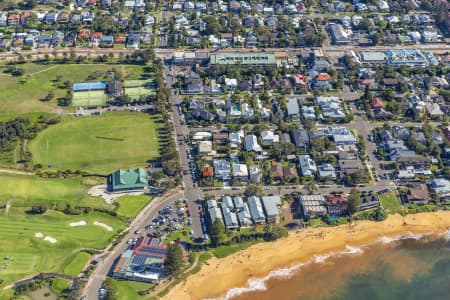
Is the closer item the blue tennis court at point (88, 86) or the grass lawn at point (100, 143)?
the grass lawn at point (100, 143)

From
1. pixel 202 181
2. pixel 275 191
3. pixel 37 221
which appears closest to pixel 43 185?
pixel 37 221

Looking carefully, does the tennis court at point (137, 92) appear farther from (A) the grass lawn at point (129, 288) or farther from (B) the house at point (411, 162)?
(B) the house at point (411, 162)

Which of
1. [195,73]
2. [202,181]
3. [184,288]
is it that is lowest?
[184,288]

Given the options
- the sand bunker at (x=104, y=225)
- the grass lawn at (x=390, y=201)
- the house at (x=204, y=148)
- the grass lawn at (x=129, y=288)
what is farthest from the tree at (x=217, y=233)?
the grass lawn at (x=390, y=201)

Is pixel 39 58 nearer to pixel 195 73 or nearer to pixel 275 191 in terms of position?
pixel 195 73

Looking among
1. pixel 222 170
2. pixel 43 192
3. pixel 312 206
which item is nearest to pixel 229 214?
pixel 222 170

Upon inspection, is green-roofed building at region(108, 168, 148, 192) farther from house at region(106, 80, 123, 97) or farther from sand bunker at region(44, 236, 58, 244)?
house at region(106, 80, 123, 97)
